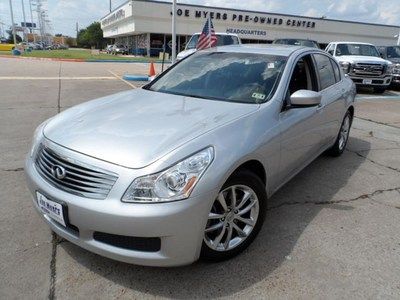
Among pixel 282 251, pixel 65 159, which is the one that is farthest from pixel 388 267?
pixel 65 159

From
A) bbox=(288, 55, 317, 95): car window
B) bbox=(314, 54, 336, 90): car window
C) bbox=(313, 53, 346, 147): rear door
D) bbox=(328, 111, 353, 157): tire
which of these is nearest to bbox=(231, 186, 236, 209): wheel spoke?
bbox=(288, 55, 317, 95): car window

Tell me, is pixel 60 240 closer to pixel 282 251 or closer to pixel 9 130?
pixel 282 251

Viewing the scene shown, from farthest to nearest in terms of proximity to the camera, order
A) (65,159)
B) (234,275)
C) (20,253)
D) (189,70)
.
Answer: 1. (189,70)
2. (20,253)
3. (234,275)
4. (65,159)

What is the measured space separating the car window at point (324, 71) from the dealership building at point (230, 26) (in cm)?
4374

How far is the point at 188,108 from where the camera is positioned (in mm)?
3338

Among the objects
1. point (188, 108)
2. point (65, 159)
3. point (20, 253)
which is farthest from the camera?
point (188, 108)

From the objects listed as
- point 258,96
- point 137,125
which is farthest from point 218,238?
point 258,96

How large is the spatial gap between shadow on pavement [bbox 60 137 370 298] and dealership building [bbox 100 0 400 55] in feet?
149

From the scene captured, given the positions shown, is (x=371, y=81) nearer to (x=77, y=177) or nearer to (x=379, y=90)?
(x=379, y=90)

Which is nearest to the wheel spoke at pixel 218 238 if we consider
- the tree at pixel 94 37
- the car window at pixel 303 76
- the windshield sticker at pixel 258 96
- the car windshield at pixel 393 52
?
the windshield sticker at pixel 258 96

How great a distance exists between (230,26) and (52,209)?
53.8 m

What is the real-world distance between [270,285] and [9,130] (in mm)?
5645

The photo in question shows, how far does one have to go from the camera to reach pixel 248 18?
53.7 meters

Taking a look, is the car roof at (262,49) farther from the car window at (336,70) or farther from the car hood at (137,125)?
the car window at (336,70)
